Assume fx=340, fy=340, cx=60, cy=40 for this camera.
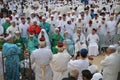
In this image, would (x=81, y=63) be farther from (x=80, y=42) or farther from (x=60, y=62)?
(x=80, y=42)

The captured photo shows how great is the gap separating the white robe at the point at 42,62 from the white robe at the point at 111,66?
6.12 feet

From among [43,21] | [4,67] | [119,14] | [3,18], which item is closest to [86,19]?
[119,14]

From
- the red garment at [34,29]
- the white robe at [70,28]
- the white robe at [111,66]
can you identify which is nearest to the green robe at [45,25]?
the red garment at [34,29]

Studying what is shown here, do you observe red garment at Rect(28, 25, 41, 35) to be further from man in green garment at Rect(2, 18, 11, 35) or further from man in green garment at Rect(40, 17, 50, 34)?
man in green garment at Rect(2, 18, 11, 35)

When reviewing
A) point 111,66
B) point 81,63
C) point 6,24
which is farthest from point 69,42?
point 111,66

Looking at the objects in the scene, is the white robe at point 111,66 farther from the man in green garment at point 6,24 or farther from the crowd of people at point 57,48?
the man in green garment at point 6,24

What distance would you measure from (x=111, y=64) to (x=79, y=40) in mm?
6197

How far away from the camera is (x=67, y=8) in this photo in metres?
21.7

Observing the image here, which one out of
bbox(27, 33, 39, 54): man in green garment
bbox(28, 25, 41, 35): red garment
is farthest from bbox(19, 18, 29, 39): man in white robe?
bbox(27, 33, 39, 54): man in green garment

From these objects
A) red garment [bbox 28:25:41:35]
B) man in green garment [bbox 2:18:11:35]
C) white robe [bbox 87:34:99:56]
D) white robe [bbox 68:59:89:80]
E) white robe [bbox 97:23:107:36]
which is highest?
white robe [bbox 68:59:89:80]

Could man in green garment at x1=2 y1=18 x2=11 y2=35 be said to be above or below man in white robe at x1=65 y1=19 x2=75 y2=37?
above

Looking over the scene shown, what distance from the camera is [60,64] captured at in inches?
340

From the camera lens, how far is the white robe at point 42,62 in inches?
340

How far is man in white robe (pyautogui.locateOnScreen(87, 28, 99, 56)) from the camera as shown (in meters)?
13.9
